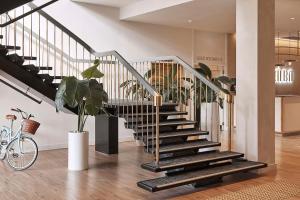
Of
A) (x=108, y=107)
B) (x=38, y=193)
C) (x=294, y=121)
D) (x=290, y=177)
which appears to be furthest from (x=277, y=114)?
(x=38, y=193)

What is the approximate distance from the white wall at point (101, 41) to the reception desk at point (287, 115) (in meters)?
2.66

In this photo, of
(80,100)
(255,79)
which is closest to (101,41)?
(80,100)

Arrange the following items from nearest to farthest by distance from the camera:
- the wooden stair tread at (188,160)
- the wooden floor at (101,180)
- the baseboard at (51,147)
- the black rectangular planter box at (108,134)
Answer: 1. the wooden floor at (101,180)
2. the wooden stair tread at (188,160)
3. the black rectangular planter box at (108,134)
4. the baseboard at (51,147)

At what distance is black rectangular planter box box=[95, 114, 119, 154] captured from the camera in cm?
700

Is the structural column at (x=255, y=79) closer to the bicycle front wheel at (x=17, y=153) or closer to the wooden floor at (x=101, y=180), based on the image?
the wooden floor at (x=101, y=180)

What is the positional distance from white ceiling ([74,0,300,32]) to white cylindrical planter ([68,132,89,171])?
3430 millimetres

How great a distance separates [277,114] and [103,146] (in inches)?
198

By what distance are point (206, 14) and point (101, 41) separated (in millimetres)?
2567

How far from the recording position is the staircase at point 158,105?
15.3 feet

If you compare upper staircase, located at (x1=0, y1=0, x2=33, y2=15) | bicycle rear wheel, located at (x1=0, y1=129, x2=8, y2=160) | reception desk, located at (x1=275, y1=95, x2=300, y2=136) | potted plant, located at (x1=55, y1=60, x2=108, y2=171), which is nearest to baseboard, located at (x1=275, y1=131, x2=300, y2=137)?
reception desk, located at (x1=275, y1=95, x2=300, y2=136)

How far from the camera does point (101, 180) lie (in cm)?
499

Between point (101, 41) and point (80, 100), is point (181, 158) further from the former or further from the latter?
point (101, 41)

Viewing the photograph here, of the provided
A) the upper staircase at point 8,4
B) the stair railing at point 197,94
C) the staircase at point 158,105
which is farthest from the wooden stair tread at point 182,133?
the upper staircase at point 8,4

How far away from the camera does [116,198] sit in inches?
164
